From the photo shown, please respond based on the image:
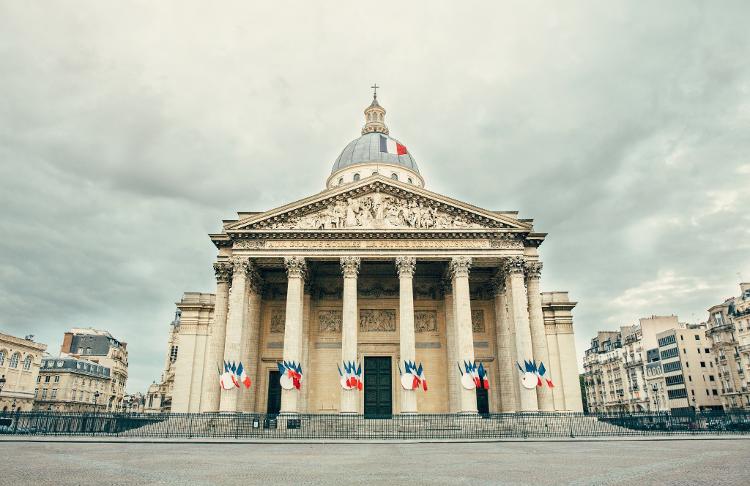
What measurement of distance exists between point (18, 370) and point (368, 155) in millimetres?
44221

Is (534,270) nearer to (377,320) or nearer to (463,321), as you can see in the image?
(463,321)

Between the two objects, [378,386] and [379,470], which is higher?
[378,386]

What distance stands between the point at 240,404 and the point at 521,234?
18.8 meters

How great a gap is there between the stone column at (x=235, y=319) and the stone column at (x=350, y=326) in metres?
5.59

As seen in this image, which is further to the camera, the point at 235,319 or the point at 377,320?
the point at 377,320

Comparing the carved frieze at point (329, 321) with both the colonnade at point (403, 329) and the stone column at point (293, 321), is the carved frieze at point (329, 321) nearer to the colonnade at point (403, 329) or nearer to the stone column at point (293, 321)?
the colonnade at point (403, 329)

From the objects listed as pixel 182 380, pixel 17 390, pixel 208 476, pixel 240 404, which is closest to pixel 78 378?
pixel 17 390

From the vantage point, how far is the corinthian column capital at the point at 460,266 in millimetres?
27578

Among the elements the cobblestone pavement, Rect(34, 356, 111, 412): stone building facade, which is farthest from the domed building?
Rect(34, 356, 111, 412): stone building facade

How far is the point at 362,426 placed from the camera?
22844mm

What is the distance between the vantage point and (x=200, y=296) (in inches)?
1329

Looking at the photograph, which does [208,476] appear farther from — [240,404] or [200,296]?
[200,296]

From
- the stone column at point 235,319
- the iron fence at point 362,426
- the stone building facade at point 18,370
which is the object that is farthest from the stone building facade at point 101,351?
the stone column at point 235,319


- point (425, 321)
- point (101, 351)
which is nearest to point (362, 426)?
point (425, 321)
